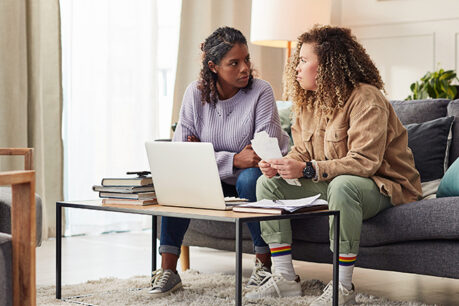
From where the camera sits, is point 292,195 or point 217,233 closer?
point 292,195

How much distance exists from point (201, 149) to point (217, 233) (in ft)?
2.68

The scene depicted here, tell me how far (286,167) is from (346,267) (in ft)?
1.17

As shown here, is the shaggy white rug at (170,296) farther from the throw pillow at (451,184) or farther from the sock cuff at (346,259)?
the throw pillow at (451,184)

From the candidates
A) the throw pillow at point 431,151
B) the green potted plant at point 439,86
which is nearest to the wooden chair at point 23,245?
the throw pillow at point 431,151

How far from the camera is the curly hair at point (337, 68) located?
2.34 metres

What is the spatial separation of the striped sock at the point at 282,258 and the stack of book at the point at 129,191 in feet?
1.37

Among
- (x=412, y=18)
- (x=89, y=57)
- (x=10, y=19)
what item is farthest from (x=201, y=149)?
(x=412, y=18)

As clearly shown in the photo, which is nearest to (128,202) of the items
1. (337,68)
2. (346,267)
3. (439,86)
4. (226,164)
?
(226,164)

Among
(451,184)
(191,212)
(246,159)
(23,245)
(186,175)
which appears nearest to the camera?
(23,245)

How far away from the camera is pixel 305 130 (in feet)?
8.11

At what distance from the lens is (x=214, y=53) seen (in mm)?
2664

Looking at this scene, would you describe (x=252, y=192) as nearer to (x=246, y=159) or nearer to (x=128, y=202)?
(x=246, y=159)

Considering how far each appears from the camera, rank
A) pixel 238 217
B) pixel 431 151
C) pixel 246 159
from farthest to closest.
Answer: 1. pixel 431 151
2. pixel 246 159
3. pixel 238 217

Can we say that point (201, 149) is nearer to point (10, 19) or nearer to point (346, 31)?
point (346, 31)
